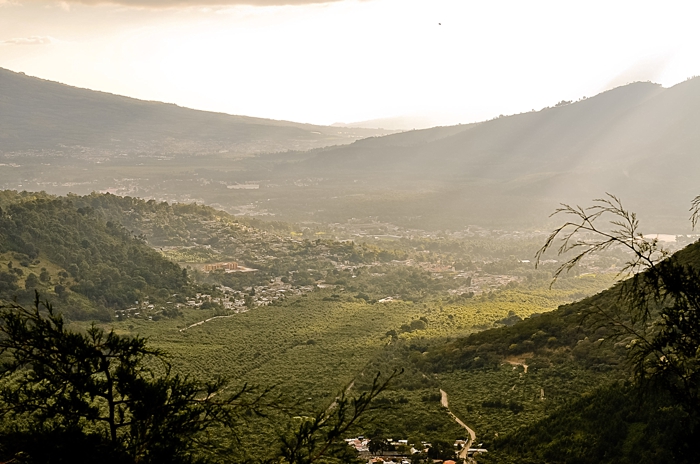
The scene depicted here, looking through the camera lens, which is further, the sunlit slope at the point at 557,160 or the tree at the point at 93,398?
the sunlit slope at the point at 557,160

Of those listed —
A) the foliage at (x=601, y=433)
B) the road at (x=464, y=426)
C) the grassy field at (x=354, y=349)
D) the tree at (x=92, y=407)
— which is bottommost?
the grassy field at (x=354, y=349)

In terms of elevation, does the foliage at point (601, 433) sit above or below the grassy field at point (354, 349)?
above

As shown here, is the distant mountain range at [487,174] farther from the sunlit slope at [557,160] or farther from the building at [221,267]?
the building at [221,267]

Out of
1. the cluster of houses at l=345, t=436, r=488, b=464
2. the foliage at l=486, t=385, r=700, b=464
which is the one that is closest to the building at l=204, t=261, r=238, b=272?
the cluster of houses at l=345, t=436, r=488, b=464

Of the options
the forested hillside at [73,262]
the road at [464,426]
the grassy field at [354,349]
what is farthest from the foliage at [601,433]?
the forested hillside at [73,262]

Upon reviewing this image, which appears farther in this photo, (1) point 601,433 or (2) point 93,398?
(1) point 601,433

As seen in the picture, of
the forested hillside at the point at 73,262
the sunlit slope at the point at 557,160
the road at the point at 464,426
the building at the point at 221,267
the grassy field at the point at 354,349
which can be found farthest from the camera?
the sunlit slope at the point at 557,160

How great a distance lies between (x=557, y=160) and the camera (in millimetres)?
160750

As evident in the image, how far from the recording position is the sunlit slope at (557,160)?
125812mm

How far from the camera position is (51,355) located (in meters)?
8.42

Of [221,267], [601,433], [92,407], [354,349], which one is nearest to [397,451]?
[601,433]

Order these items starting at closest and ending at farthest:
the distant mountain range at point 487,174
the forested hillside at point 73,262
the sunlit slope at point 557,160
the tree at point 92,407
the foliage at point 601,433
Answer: the tree at point 92,407, the foliage at point 601,433, the forested hillside at point 73,262, the distant mountain range at point 487,174, the sunlit slope at point 557,160

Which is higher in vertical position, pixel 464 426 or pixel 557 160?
pixel 557 160

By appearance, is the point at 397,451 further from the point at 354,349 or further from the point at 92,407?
the point at 354,349
